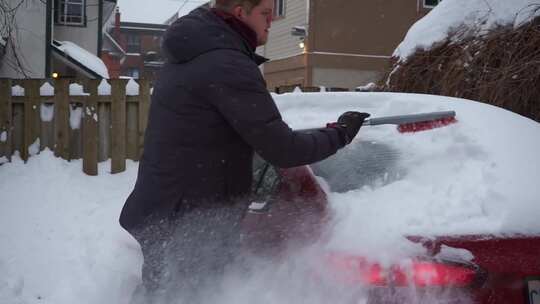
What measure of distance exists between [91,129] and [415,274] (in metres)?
5.91

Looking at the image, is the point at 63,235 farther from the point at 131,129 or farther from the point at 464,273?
the point at 464,273

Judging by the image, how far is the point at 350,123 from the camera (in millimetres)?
2518

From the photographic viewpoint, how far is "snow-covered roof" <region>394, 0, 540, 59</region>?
19.3ft

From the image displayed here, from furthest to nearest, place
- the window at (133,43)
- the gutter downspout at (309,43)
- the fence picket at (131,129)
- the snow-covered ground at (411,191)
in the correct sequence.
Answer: the window at (133,43)
the gutter downspout at (309,43)
the fence picket at (131,129)
the snow-covered ground at (411,191)

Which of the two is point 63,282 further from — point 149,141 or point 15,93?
point 15,93

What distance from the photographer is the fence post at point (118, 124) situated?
288 inches

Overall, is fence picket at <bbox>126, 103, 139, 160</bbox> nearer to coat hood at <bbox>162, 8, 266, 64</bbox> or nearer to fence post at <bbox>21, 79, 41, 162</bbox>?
fence post at <bbox>21, 79, 41, 162</bbox>

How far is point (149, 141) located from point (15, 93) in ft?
18.1

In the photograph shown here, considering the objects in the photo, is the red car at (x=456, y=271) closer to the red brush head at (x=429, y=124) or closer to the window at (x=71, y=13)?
the red brush head at (x=429, y=124)

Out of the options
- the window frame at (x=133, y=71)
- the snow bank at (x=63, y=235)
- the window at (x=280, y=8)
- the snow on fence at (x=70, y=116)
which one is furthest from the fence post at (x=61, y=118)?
the window frame at (x=133, y=71)

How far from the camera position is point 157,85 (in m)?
2.48

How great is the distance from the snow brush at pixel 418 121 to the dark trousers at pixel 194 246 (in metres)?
0.72

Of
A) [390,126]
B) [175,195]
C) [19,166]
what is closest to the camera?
[175,195]

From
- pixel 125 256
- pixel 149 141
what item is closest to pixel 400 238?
pixel 149 141
